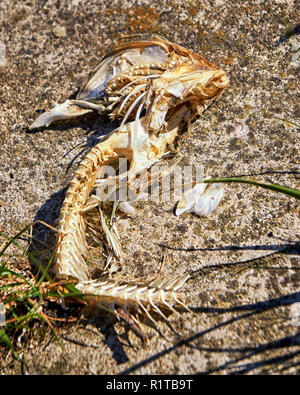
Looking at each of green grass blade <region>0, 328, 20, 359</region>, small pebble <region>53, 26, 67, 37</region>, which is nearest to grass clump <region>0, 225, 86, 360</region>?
green grass blade <region>0, 328, 20, 359</region>

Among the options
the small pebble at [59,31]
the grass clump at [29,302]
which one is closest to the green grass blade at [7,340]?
the grass clump at [29,302]

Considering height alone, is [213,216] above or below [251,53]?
below

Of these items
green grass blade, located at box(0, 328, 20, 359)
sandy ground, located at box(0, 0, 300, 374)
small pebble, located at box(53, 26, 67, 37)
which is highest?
small pebble, located at box(53, 26, 67, 37)

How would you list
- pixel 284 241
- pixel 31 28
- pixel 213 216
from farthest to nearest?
1. pixel 31 28
2. pixel 213 216
3. pixel 284 241

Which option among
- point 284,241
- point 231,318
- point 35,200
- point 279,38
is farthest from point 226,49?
point 231,318

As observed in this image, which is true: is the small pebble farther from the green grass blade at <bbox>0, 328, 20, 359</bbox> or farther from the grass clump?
the green grass blade at <bbox>0, 328, 20, 359</bbox>

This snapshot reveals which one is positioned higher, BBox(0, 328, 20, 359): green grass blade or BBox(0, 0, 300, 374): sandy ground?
BBox(0, 0, 300, 374): sandy ground

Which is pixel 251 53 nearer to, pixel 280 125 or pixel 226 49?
pixel 226 49

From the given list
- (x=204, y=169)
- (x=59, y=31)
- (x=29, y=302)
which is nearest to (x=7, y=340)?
(x=29, y=302)
